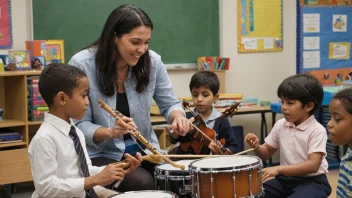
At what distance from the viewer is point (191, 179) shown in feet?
7.93

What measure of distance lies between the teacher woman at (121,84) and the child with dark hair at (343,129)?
78 centimetres

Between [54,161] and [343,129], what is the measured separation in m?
1.21

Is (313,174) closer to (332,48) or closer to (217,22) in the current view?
(217,22)

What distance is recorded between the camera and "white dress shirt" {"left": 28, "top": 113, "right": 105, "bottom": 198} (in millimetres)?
2201

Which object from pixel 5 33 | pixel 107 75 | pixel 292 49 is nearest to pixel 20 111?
pixel 5 33

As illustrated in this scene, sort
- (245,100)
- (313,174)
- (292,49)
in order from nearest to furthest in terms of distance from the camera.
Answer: (313,174)
(245,100)
(292,49)

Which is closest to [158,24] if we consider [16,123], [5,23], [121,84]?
[5,23]

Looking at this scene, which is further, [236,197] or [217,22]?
[217,22]

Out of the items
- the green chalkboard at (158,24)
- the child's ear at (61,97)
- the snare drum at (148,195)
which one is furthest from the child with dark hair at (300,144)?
the green chalkboard at (158,24)

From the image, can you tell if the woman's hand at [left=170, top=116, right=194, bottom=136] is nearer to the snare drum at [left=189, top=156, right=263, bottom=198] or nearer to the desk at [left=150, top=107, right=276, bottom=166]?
the snare drum at [left=189, top=156, right=263, bottom=198]

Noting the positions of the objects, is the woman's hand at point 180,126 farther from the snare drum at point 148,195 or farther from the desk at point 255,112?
the desk at point 255,112

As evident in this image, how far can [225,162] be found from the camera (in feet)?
8.33

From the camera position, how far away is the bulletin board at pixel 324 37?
5914 mm

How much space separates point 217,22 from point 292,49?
988 mm
